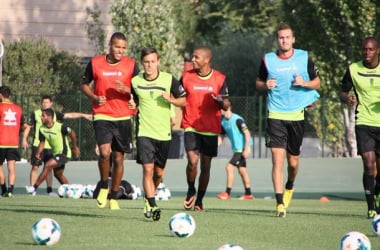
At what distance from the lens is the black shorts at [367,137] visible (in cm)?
1479

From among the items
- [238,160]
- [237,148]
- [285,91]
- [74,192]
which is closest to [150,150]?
[285,91]

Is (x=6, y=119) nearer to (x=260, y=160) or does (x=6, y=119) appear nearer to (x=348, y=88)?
(x=348, y=88)

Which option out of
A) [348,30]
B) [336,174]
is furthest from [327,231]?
[348,30]

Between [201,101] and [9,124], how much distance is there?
25.5 feet

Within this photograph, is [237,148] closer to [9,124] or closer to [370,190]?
[9,124]

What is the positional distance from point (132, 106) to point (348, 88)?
290 centimetres

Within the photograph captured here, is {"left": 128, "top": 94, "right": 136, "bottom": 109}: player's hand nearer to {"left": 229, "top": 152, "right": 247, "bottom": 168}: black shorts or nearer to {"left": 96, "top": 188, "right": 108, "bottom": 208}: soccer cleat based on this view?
{"left": 96, "top": 188, "right": 108, "bottom": 208}: soccer cleat

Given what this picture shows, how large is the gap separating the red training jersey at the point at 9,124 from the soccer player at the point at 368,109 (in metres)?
9.41

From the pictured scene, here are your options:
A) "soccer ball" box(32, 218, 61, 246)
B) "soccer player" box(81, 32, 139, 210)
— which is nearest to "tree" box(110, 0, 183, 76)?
"soccer player" box(81, 32, 139, 210)

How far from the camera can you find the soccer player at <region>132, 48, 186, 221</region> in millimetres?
14039

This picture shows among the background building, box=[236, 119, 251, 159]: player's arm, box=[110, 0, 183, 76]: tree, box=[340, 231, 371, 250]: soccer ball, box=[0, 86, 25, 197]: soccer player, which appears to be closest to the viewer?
box=[340, 231, 371, 250]: soccer ball

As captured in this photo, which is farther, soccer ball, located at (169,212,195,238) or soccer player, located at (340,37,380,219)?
soccer player, located at (340,37,380,219)

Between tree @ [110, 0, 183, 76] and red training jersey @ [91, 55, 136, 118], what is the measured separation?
19329 millimetres

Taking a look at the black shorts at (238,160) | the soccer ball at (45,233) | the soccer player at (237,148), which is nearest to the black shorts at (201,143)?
the soccer ball at (45,233)
